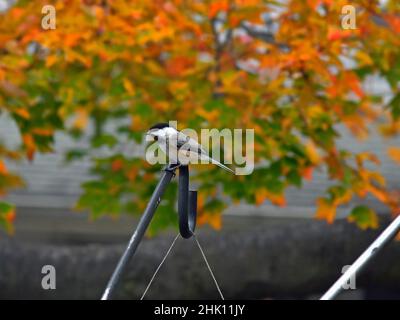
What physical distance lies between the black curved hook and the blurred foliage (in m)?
3.63

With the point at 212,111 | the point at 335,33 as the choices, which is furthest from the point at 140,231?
the point at 212,111

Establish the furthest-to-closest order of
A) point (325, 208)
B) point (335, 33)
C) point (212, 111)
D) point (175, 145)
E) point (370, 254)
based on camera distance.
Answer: point (325, 208) → point (212, 111) → point (335, 33) → point (175, 145) → point (370, 254)

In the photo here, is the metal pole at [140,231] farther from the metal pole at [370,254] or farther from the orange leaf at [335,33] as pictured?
the orange leaf at [335,33]

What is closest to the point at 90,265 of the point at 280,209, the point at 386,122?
the point at 386,122

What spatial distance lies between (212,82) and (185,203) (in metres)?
4.87

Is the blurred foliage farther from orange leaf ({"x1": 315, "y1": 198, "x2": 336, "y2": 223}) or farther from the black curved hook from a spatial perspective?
the black curved hook

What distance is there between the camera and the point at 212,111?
7.68 meters

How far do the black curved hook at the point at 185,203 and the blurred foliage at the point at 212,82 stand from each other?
3.63 metres

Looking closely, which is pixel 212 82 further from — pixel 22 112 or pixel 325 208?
pixel 22 112

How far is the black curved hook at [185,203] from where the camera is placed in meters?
3.52

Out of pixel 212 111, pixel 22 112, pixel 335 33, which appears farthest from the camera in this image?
pixel 212 111

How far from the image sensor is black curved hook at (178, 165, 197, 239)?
3.52 m

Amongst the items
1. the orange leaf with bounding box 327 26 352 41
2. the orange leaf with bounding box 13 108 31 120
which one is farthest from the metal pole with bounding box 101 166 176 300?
the orange leaf with bounding box 13 108 31 120
